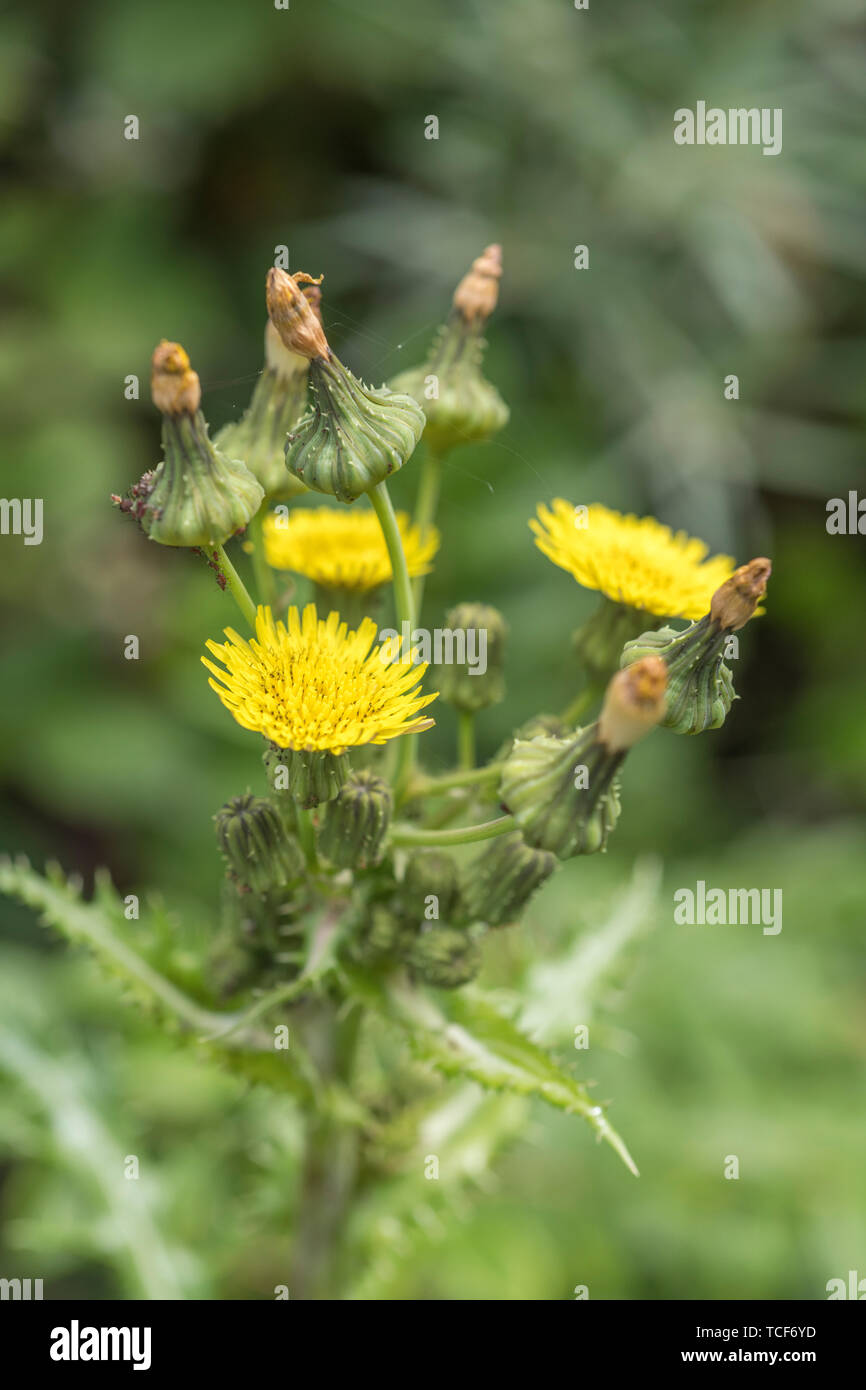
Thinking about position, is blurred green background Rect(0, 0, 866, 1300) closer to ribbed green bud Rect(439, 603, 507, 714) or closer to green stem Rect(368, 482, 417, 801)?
ribbed green bud Rect(439, 603, 507, 714)

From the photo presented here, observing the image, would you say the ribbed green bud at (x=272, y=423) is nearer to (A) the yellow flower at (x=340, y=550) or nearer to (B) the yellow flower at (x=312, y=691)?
(A) the yellow flower at (x=340, y=550)

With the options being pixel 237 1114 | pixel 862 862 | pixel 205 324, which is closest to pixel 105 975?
pixel 237 1114

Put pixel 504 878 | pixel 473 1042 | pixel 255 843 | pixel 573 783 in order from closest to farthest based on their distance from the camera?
pixel 573 783, pixel 255 843, pixel 504 878, pixel 473 1042

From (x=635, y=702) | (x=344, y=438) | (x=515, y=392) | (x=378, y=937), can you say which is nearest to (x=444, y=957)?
(x=378, y=937)

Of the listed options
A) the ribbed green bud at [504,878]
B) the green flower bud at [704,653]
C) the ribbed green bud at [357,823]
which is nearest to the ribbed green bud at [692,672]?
the green flower bud at [704,653]

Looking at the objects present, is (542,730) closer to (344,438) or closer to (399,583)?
(399,583)

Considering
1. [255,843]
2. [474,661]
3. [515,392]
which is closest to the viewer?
[255,843]

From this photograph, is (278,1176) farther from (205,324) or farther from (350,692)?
(205,324)
